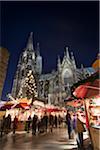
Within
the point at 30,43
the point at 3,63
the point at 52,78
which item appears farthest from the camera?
the point at 30,43

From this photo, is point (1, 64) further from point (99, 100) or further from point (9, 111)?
point (9, 111)

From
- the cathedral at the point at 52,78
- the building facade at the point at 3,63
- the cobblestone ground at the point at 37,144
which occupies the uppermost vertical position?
the cathedral at the point at 52,78

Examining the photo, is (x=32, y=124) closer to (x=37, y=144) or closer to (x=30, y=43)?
(x=37, y=144)

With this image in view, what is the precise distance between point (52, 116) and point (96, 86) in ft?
50.4

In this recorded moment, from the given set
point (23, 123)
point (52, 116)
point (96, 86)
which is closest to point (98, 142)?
point (96, 86)

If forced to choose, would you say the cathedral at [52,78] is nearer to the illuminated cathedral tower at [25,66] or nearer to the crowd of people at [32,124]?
the illuminated cathedral tower at [25,66]

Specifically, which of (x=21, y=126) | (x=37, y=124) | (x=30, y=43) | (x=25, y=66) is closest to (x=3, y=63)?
(x=37, y=124)

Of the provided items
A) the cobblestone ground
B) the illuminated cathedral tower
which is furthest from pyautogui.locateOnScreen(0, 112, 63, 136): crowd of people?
the illuminated cathedral tower

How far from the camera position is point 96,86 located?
5.45 m

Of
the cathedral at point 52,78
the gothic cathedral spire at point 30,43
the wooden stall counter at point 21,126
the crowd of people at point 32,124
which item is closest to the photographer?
the crowd of people at point 32,124

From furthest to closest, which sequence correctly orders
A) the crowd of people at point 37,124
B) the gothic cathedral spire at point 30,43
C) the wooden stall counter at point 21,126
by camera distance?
1. the gothic cathedral spire at point 30,43
2. the wooden stall counter at point 21,126
3. the crowd of people at point 37,124

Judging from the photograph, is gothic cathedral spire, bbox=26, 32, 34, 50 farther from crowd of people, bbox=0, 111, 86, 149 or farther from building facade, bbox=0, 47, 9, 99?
building facade, bbox=0, 47, 9, 99

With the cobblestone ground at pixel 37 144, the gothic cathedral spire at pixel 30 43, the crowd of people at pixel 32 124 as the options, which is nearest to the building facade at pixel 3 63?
the cobblestone ground at pixel 37 144

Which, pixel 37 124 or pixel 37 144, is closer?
pixel 37 144
